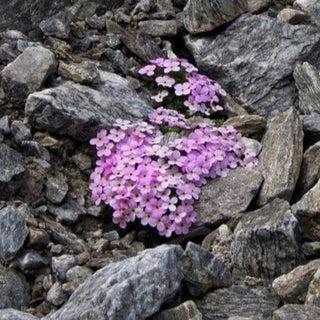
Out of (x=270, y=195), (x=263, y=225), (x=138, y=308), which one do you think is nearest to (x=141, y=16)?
(x=270, y=195)

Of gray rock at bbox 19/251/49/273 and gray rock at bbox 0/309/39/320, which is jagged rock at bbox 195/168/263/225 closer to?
gray rock at bbox 19/251/49/273

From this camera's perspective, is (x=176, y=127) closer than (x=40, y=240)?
No

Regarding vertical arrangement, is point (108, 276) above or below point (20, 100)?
below

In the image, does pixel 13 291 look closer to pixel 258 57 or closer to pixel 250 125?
pixel 250 125

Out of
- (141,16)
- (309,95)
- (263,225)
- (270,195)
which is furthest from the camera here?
(141,16)

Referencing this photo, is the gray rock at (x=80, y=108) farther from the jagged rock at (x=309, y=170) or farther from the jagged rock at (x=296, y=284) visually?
the jagged rock at (x=296, y=284)

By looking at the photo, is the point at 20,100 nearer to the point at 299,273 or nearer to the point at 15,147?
the point at 15,147

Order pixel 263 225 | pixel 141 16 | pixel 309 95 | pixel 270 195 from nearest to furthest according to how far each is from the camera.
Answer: pixel 263 225, pixel 270 195, pixel 309 95, pixel 141 16
